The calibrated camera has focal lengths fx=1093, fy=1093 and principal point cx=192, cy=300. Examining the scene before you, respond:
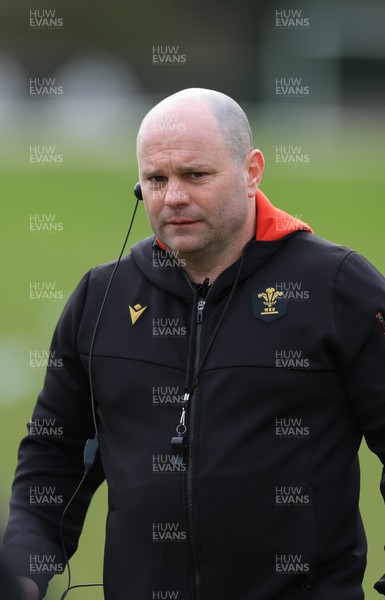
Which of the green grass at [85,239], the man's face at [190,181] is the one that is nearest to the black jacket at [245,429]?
the man's face at [190,181]

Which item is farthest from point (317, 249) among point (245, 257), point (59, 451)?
point (59, 451)

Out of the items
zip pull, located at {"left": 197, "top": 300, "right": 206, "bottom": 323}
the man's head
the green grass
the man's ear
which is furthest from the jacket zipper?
the green grass

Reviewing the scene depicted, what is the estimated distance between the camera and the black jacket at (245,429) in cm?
258

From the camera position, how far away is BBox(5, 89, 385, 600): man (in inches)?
102

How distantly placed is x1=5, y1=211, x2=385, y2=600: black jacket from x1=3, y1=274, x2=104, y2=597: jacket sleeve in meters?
0.06

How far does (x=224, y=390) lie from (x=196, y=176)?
536 mm

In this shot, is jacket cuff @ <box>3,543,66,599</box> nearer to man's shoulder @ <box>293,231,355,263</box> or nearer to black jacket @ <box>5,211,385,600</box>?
black jacket @ <box>5,211,385,600</box>

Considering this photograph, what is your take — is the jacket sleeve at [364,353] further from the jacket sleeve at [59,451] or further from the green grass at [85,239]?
the green grass at [85,239]

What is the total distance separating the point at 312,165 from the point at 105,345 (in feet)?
51.3

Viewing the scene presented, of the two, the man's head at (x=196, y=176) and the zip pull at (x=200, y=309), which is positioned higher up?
the man's head at (x=196, y=176)

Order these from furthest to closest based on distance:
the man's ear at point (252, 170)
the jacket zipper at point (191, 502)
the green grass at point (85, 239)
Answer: the green grass at point (85, 239)
the man's ear at point (252, 170)
the jacket zipper at point (191, 502)

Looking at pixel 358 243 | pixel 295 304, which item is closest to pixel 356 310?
pixel 295 304

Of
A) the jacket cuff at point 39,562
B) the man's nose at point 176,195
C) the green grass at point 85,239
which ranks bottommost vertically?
the green grass at point 85,239

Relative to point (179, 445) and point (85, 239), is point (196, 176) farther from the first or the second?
point (85, 239)
